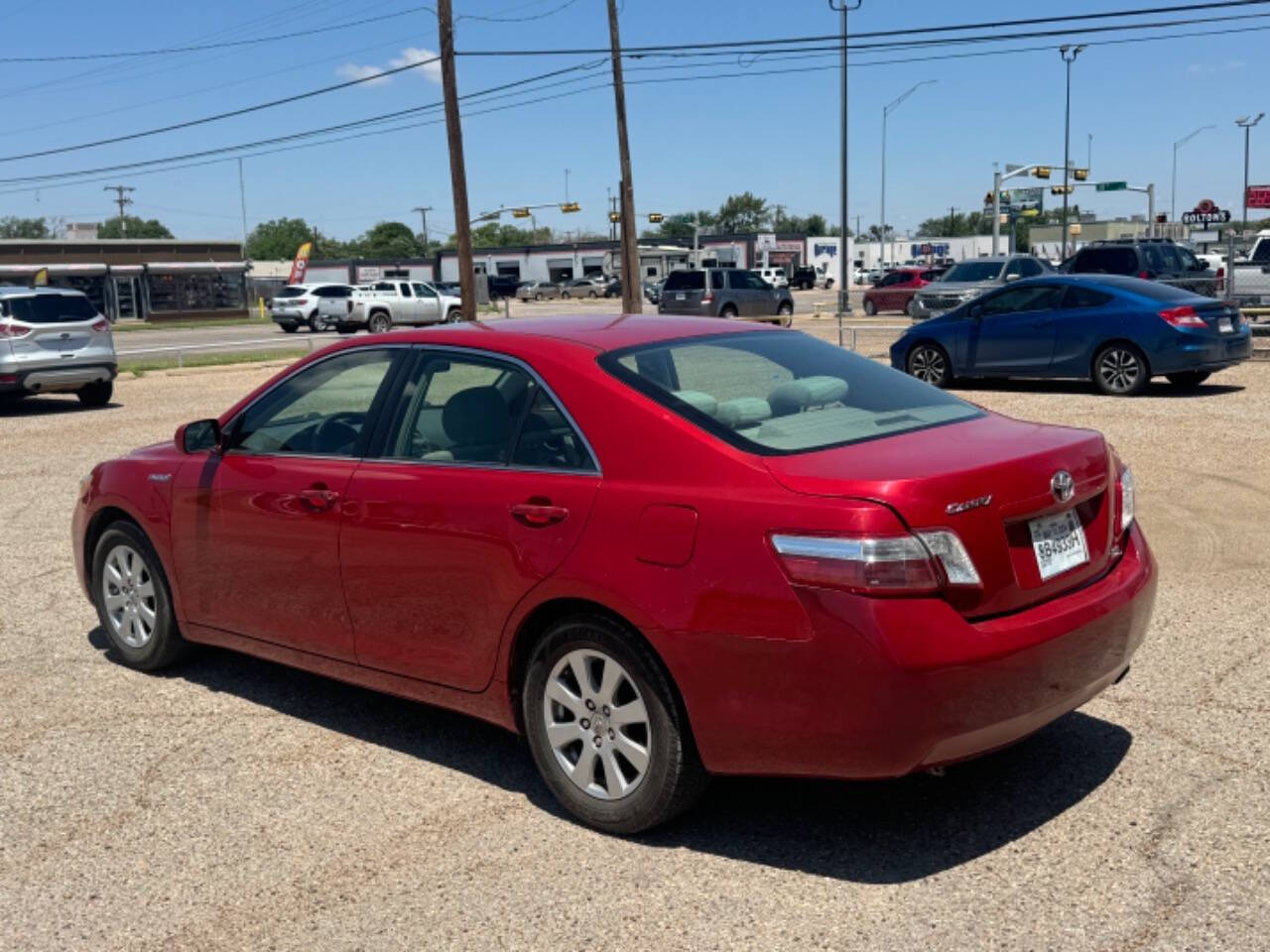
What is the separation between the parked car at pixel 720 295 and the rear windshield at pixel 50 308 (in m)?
21.2

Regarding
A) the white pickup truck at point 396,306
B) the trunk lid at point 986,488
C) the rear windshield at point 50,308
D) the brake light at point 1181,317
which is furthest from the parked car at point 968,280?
the trunk lid at point 986,488

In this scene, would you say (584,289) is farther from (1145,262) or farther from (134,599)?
(134,599)

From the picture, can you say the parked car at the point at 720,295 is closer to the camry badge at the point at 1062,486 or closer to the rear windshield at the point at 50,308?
the rear windshield at the point at 50,308

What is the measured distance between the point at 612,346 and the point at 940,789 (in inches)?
76.3

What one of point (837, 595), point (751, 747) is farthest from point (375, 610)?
point (837, 595)

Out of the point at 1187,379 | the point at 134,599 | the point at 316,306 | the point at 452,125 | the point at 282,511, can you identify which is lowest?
the point at 1187,379

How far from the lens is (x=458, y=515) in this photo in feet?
15.0

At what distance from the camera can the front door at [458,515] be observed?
438cm

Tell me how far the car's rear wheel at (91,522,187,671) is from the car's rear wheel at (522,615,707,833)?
236cm

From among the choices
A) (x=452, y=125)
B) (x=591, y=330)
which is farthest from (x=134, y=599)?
(x=452, y=125)

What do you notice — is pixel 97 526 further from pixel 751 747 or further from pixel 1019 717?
pixel 1019 717

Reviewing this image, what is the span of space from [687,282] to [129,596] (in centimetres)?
3412

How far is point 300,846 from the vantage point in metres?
4.36

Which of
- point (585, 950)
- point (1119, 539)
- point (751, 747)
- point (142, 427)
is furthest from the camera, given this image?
point (142, 427)
